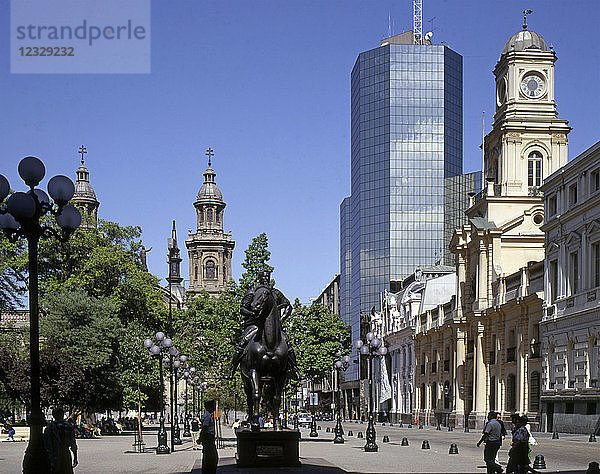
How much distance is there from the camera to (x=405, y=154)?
144 metres

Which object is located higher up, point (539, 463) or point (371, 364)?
point (371, 364)

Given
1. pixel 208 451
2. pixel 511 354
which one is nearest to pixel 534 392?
pixel 511 354

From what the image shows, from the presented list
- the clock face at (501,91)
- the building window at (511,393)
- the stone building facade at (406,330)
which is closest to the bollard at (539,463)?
the building window at (511,393)

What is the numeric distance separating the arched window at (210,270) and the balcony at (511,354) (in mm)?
83939

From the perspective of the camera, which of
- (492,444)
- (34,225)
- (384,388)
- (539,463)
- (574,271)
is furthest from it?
(384,388)

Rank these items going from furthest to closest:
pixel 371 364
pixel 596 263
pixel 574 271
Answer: pixel 574 271 → pixel 596 263 → pixel 371 364

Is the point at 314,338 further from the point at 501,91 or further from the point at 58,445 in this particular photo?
the point at 501,91

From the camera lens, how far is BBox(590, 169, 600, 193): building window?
50.8m

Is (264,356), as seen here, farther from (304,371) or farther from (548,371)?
(548,371)

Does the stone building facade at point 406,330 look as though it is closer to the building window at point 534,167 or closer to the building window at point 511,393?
the building window at point 534,167

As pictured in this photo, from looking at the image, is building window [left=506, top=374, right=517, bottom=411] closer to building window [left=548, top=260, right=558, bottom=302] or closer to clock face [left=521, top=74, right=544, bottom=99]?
building window [left=548, top=260, right=558, bottom=302]

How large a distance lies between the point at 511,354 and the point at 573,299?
47.2 feet

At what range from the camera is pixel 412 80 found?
14550cm

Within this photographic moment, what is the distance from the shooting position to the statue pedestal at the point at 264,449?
67.9ft
